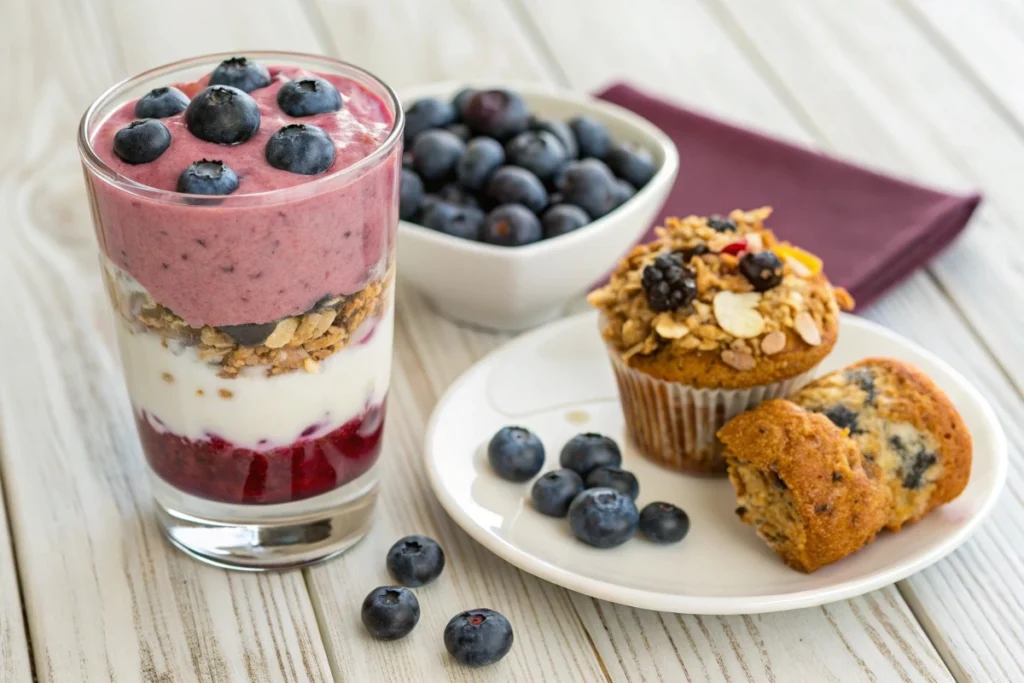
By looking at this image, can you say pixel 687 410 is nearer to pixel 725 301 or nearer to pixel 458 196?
pixel 725 301

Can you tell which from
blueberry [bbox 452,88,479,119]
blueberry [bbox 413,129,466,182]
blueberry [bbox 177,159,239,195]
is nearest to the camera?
blueberry [bbox 177,159,239,195]

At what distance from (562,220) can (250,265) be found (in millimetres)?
686

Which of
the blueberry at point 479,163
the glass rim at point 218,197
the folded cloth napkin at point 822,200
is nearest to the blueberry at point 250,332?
the glass rim at point 218,197

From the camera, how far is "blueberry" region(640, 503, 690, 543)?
1361 millimetres

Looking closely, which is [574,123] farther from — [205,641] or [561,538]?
[205,641]

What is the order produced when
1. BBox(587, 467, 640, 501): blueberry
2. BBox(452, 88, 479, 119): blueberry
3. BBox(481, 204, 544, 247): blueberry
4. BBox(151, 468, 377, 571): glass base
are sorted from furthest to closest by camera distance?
BBox(452, 88, 479, 119): blueberry, BBox(481, 204, 544, 247): blueberry, BBox(587, 467, 640, 501): blueberry, BBox(151, 468, 377, 571): glass base

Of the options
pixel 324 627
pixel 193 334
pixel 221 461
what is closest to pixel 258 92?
pixel 193 334

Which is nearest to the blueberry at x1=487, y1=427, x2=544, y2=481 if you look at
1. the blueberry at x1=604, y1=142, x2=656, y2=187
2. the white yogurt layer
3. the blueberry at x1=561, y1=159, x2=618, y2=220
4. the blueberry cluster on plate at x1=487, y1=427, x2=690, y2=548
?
the blueberry cluster on plate at x1=487, y1=427, x2=690, y2=548

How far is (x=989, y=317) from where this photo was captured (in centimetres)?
183

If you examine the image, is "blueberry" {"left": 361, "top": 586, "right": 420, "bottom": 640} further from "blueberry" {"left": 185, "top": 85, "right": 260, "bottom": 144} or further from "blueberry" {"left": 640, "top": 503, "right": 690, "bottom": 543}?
"blueberry" {"left": 185, "top": 85, "right": 260, "bottom": 144}

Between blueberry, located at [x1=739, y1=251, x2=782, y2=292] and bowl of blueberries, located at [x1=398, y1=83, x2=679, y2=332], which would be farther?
bowl of blueberries, located at [x1=398, y1=83, x2=679, y2=332]

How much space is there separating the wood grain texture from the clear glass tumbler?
2.3 inches

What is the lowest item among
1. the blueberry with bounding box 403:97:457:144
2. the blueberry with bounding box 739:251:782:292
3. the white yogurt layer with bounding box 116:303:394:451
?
the blueberry with bounding box 403:97:457:144

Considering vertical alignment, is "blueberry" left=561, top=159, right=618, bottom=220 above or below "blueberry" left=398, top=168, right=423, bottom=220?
above
